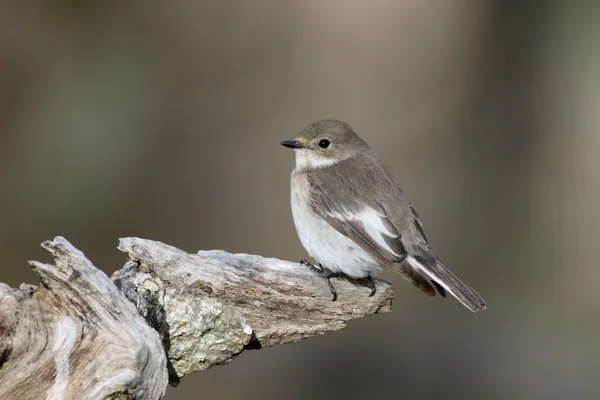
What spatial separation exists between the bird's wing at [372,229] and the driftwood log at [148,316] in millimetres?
178

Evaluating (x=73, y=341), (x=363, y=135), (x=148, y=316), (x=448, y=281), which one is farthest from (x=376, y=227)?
(x=363, y=135)

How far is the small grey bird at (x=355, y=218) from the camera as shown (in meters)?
4.22

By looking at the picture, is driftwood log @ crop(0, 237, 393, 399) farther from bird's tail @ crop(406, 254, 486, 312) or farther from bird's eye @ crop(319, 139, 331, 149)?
Result: bird's eye @ crop(319, 139, 331, 149)

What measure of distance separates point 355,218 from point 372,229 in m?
0.13

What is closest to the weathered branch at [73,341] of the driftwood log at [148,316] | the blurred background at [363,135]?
the driftwood log at [148,316]

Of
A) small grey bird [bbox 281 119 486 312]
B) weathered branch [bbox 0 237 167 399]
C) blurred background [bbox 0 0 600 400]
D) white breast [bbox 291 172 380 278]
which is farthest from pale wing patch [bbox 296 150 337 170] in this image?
blurred background [bbox 0 0 600 400]

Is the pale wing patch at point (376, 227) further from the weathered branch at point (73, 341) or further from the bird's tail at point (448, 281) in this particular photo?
the weathered branch at point (73, 341)

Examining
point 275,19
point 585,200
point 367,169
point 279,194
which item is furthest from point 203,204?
point 585,200

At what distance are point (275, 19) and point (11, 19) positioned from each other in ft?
8.67

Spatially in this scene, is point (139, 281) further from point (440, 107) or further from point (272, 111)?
point (440, 107)

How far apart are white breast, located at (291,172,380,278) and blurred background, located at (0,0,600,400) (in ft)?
8.68

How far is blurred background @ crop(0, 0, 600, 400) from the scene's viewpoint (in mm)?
7383

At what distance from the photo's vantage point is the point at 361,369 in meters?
7.02

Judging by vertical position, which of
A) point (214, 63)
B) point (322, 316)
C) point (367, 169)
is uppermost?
point (214, 63)
